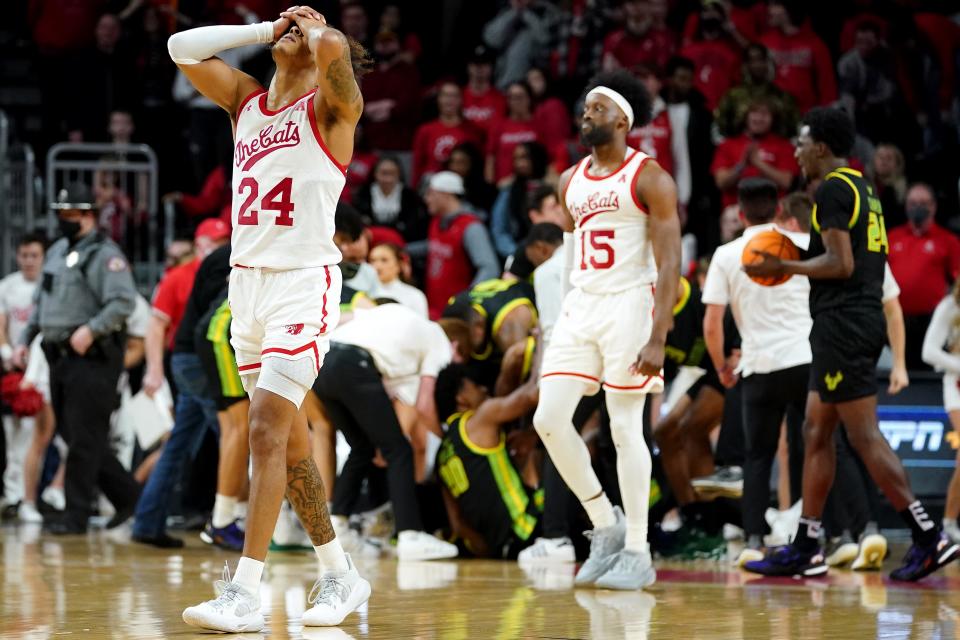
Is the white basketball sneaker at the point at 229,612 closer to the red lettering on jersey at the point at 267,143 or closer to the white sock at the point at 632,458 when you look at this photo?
the red lettering on jersey at the point at 267,143

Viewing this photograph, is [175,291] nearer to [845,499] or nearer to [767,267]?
[845,499]

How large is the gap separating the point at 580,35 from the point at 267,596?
926 cm

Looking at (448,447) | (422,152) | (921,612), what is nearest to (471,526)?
(448,447)

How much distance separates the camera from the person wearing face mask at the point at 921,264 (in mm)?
11438

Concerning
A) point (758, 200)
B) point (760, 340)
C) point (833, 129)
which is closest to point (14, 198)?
point (758, 200)

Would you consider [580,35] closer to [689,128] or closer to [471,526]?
[689,128]

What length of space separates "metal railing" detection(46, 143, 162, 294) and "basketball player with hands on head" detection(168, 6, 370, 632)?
27.2 ft

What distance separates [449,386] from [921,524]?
2.96 metres

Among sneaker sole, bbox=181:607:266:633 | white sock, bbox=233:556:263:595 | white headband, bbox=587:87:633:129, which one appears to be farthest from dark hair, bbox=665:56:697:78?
sneaker sole, bbox=181:607:266:633

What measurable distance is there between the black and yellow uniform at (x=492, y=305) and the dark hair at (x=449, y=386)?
14 centimetres

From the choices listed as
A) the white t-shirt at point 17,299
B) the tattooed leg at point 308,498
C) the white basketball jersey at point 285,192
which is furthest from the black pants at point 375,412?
the white t-shirt at point 17,299

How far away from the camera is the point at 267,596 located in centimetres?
642

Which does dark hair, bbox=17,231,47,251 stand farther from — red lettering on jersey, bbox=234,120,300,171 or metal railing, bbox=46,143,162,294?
red lettering on jersey, bbox=234,120,300,171

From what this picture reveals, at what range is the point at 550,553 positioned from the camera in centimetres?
815
